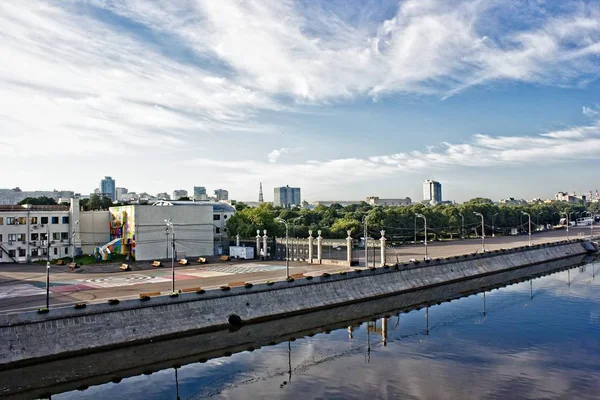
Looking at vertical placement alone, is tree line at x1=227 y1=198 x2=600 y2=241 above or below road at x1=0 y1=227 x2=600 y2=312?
above

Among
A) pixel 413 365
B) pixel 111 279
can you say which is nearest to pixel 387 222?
pixel 111 279

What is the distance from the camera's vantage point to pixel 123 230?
85.4 metres

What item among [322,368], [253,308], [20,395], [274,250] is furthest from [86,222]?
[322,368]

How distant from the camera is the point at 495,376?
3334cm

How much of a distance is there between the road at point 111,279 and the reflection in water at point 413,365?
1587 cm

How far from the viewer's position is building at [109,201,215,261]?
3226 inches

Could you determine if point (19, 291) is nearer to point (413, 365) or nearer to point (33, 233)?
point (33, 233)

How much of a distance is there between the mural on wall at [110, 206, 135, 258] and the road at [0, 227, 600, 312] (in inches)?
364

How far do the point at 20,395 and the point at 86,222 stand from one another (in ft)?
210

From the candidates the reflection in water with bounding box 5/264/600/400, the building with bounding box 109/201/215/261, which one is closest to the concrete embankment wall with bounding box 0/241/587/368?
the reflection in water with bounding box 5/264/600/400

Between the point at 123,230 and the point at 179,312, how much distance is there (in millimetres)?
45742

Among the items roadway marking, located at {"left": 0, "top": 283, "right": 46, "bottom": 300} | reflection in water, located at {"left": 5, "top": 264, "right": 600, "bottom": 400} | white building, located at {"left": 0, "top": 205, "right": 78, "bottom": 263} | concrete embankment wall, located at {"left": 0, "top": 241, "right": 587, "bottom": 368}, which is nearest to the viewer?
reflection in water, located at {"left": 5, "top": 264, "right": 600, "bottom": 400}

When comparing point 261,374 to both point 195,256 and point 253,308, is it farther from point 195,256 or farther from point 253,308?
point 195,256

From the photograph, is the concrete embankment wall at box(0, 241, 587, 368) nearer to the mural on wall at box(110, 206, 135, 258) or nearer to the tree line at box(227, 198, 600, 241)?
the tree line at box(227, 198, 600, 241)
